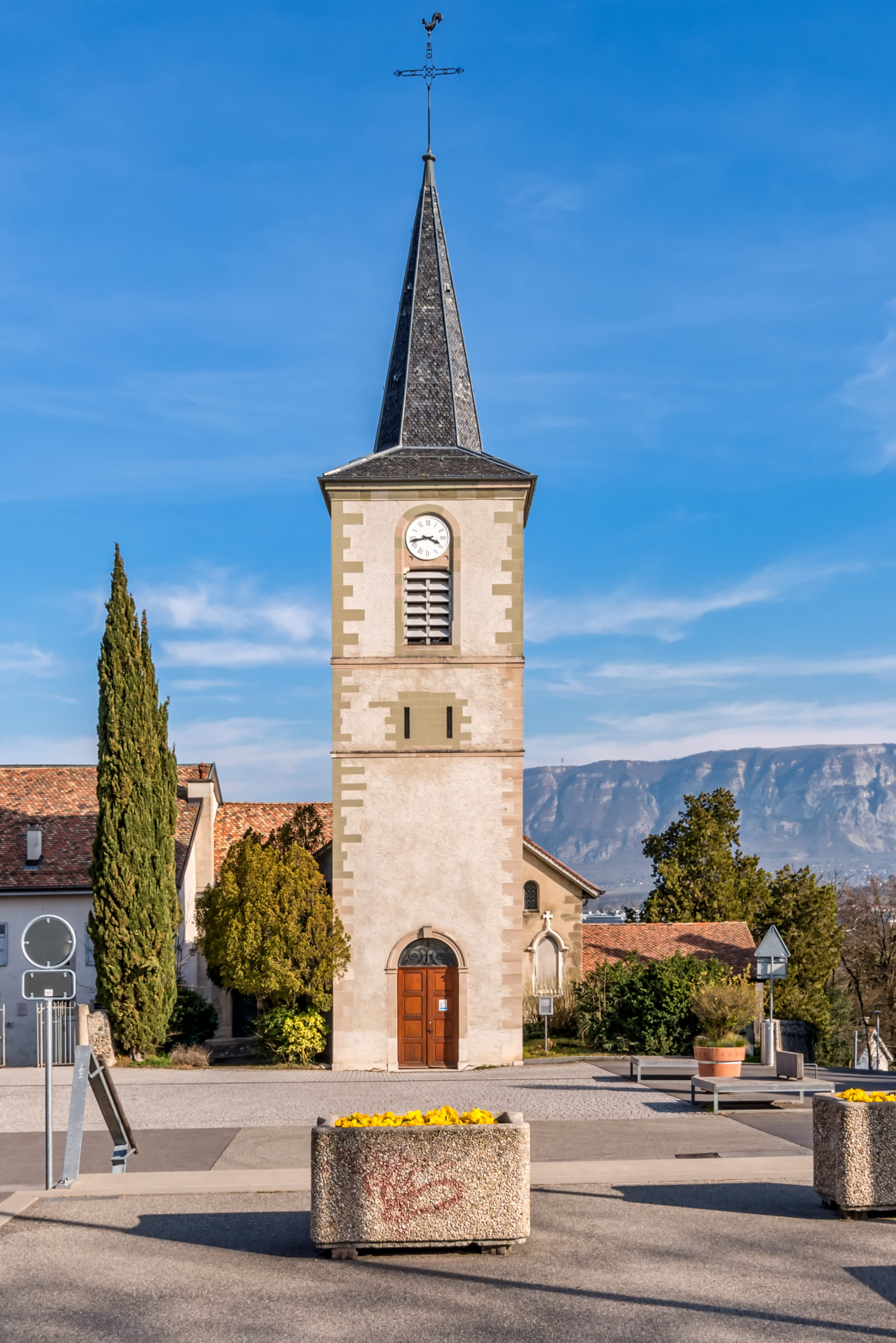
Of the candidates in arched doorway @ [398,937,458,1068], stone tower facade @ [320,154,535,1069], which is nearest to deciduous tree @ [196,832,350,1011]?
stone tower facade @ [320,154,535,1069]

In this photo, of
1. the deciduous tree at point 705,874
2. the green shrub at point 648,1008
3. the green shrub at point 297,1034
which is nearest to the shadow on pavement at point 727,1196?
the green shrub at point 297,1034

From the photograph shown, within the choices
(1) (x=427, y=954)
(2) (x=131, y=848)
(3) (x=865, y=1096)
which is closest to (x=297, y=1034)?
(1) (x=427, y=954)

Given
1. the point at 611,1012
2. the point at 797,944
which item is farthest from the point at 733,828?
the point at 611,1012

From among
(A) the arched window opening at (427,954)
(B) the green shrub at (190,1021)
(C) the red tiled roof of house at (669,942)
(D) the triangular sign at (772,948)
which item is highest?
(D) the triangular sign at (772,948)

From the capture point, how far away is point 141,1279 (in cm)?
967

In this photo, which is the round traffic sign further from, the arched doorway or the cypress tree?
the cypress tree

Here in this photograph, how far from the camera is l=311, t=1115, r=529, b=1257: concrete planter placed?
10.1m

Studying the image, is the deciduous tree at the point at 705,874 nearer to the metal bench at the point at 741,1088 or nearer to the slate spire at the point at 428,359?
the slate spire at the point at 428,359

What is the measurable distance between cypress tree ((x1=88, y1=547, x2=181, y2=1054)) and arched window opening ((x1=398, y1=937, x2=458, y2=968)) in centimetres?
536

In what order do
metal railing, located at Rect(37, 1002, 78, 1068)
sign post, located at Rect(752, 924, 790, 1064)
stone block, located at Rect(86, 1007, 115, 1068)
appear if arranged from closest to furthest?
sign post, located at Rect(752, 924, 790, 1064)
stone block, located at Rect(86, 1007, 115, 1068)
metal railing, located at Rect(37, 1002, 78, 1068)

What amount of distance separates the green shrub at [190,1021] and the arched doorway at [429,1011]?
5.58 meters

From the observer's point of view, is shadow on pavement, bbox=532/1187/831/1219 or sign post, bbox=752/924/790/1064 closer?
shadow on pavement, bbox=532/1187/831/1219

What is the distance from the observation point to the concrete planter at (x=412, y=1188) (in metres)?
10.1

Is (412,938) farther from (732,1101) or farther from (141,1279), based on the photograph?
(141,1279)
